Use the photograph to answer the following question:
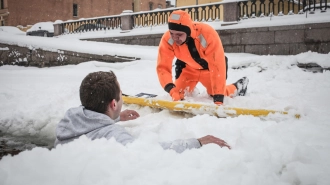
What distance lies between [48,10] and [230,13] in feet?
73.1

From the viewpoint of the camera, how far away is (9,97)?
456 cm

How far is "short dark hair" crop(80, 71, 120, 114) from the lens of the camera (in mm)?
1713

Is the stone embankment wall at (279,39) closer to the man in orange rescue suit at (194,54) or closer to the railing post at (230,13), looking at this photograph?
the railing post at (230,13)

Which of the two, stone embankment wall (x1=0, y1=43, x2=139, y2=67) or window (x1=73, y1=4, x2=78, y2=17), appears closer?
stone embankment wall (x1=0, y1=43, x2=139, y2=67)

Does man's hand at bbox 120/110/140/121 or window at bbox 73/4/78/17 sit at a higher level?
window at bbox 73/4/78/17

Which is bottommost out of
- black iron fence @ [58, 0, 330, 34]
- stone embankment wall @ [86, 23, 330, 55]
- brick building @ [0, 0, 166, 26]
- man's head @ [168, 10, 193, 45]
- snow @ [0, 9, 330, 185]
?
snow @ [0, 9, 330, 185]

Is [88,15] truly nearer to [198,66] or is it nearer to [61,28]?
[61,28]

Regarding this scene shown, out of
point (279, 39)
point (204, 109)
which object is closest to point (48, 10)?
point (279, 39)

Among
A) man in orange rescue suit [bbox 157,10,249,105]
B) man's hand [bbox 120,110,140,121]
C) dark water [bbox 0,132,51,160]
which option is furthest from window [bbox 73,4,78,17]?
man's hand [bbox 120,110,140,121]

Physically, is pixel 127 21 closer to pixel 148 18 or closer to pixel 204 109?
pixel 148 18

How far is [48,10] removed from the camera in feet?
85.3

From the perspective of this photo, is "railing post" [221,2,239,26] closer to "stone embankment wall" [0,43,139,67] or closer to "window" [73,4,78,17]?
"stone embankment wall" [0,43,139,67]

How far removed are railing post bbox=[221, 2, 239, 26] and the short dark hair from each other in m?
8.58

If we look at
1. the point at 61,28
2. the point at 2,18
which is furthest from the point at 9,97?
the point at 2,18
